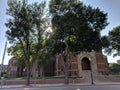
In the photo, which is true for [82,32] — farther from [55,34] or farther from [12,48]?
[12,48]

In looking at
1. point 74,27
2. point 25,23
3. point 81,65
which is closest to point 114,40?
point 81,65

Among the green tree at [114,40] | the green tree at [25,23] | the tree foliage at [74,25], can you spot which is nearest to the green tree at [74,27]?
the tree foliage at [74,25]

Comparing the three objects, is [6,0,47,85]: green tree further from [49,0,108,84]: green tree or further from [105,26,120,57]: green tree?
[105,26,120,57]: green tree

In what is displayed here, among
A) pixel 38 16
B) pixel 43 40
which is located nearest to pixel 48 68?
pixel 43 40

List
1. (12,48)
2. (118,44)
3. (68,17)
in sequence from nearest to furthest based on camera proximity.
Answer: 1. (68,17)
2. (12,48)
3. (118,44)

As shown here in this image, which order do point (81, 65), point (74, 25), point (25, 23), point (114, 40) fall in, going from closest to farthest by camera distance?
point (74, 25) → point (25, 23) → point (114, 40) → point (81, 65)

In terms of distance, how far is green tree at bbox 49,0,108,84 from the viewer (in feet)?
93.8

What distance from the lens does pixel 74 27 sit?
92.7 ft

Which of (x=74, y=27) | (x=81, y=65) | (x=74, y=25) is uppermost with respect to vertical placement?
(x=74, y=25)

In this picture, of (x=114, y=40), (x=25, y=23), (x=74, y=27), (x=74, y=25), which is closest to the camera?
(x=74, y=25)

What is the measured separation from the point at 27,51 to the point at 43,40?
4120 mm

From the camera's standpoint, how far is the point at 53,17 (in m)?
30.1

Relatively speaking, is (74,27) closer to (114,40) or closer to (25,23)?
(25,23)

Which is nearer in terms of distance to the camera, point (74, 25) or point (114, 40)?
point (74, 25)
